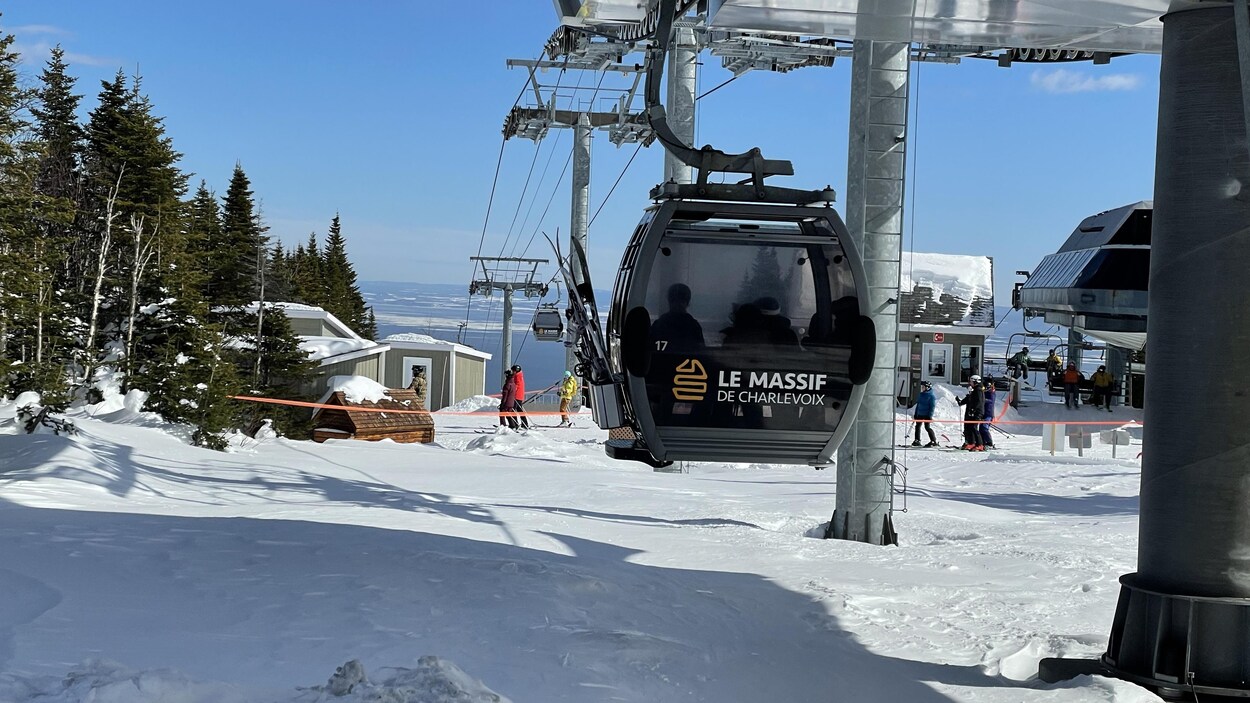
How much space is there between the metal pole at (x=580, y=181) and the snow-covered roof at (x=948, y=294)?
1954 centimetres

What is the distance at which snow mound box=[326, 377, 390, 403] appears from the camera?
86.0 feet

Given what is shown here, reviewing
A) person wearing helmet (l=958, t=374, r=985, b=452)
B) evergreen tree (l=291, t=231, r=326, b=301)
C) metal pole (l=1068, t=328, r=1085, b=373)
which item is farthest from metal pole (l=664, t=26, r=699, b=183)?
evergreen tree (l=291, t=231, r=326, b=301)

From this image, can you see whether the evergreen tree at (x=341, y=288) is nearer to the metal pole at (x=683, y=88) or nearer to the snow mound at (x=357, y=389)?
the snow mound at (x=357, y=389)

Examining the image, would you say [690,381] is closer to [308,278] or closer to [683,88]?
[683,88]

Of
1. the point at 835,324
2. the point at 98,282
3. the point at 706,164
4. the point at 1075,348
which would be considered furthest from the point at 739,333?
the point at 1075,348

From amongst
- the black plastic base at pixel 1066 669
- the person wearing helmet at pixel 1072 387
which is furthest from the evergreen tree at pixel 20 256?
the person wearing helmet at pixel 1072 387

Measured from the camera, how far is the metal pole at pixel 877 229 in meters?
11.1

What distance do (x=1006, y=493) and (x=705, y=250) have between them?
11962 mm

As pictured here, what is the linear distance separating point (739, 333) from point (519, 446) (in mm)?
15514

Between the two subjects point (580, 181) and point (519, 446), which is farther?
point (580, 181)

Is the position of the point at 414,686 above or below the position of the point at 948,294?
below

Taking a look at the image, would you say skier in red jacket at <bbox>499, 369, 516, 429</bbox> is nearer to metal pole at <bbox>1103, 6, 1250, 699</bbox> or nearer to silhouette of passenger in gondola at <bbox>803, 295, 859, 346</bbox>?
silhouette of passenger in gondola at <bbox>803, 295, 859, 346</bbox>

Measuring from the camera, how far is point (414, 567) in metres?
8.24

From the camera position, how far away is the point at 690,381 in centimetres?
695
